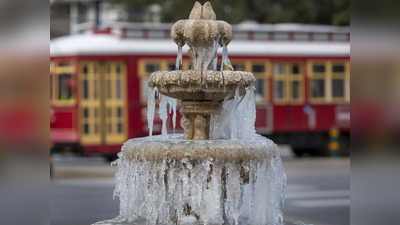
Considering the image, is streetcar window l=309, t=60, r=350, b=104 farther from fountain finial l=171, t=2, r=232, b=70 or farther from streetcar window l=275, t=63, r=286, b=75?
fountain finial l=171, t=2, r=232, b=70

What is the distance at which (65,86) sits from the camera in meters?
17.9

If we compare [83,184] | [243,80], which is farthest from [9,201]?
[83,184]

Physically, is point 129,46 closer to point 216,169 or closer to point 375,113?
point 216,169

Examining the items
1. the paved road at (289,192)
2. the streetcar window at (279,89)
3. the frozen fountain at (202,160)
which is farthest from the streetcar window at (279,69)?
the frozen fountain at (202,160)

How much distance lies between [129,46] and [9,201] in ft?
40.1

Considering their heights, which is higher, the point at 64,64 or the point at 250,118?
the point at 64,64

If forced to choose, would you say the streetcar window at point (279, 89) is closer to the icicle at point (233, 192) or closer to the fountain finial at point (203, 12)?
the fountain finial at point (203, 12)

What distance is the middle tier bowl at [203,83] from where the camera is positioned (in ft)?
20.3

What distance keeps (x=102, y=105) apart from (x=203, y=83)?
11.4 meters

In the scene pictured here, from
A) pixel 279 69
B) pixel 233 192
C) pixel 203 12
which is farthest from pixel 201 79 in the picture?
pixel 279 69

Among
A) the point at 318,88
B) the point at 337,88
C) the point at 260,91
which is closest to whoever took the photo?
the point at 260,91

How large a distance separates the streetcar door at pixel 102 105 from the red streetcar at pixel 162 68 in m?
0.03

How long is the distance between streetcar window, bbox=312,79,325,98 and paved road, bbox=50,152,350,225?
6.08ft

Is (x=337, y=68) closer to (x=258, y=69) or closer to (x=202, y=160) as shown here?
(x=258, y=69)
